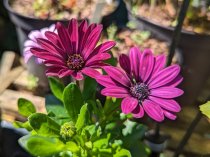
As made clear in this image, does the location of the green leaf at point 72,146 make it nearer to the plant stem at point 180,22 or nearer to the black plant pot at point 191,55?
the plant stem at point 180,22

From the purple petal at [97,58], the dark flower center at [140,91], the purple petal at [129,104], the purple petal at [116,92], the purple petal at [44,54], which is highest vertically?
the purple petal at [44,54]

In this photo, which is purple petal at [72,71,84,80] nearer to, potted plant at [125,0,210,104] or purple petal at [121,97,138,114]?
purple petal at [121,97,138,114]

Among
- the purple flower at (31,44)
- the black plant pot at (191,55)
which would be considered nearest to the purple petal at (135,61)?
the purple flower at (31,44)

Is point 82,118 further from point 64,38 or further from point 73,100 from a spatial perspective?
point 64,38

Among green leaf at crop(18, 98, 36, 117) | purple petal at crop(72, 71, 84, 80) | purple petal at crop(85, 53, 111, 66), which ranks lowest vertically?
green leaf at crop(18, 98, 36, 117)

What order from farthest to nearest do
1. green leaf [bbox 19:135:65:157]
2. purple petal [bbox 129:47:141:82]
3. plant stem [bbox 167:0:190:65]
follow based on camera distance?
plant stem [bbox 167:0:190:65]
purple petal [bbox 129:47:141:82]
green leaf [bbox 19:135:65:157]

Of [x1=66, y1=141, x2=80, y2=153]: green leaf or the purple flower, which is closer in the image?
[x1=66, y1=141, x2=80, y2=153]: green leaf

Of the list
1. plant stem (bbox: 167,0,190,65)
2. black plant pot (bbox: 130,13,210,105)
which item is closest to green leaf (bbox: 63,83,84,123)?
plant stem (bbox: 167,0,190,65)
